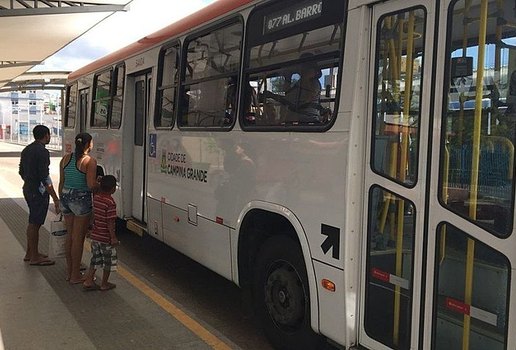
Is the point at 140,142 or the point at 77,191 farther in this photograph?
the point at 140,142

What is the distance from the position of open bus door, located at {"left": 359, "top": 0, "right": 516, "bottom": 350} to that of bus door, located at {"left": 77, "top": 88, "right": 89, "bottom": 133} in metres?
7.31

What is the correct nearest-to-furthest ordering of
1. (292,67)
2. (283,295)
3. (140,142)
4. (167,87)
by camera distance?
(292,67) < (283,295) < (167,87) < (140,142)

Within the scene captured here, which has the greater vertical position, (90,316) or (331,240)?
(331,240)

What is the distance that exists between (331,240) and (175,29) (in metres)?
3.41

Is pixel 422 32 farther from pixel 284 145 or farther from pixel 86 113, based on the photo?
pixel 86 113

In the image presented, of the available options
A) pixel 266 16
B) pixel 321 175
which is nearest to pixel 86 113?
pixel 266 16

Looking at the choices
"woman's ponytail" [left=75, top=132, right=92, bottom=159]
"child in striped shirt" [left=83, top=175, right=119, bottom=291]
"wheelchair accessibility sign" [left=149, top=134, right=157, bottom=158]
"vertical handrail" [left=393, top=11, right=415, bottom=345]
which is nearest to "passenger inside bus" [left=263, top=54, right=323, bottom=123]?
"vertical handrail" [left=393, top=11, right=415, bottom=345]

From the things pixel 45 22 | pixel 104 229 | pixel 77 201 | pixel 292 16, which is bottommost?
pixel 104 229

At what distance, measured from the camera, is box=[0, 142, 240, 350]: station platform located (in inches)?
166

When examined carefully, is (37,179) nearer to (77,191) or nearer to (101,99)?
(77,191)

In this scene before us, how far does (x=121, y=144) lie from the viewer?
7223 millimetres

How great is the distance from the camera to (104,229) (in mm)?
5410

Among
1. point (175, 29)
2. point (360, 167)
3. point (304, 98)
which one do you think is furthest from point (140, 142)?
point (360, 167)

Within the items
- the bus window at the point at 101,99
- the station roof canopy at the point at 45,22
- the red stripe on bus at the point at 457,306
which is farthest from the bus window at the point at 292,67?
the station roof canopy at the point at 45,22
